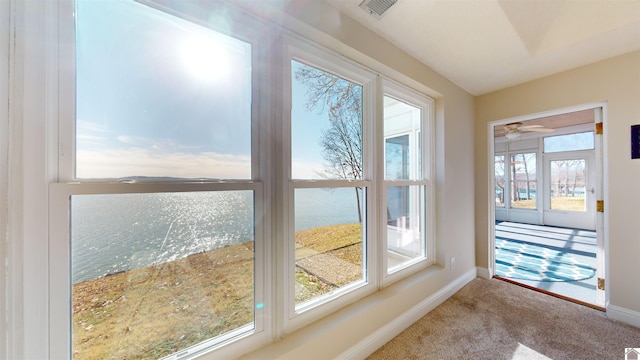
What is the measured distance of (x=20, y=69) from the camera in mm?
786

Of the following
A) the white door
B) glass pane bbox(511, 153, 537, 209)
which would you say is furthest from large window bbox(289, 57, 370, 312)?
glass pane bbox(511, 153, 537, 209)

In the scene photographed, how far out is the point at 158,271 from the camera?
105 cm

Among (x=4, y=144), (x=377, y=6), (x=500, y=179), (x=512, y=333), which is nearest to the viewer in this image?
(x=4, y=144)

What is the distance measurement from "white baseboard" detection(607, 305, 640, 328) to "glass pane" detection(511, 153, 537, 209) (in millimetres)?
5500

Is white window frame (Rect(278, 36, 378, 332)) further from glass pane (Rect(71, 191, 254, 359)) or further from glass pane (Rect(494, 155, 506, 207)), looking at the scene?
glass pane (Rect(494, 155, 506, 207))

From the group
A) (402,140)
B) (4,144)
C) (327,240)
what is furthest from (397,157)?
(4,144)

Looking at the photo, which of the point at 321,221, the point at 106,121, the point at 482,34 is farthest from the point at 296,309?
the point at 482,34

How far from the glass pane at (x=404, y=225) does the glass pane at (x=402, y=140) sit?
168 mm

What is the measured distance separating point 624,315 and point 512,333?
3.70 feet

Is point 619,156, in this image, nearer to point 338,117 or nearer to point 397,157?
point 397,157

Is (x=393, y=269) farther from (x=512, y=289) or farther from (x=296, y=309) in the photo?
(x=512, y=289)

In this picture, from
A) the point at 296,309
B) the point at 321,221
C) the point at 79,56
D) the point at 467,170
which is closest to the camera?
the point at 79,56

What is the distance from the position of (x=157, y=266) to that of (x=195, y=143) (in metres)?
0.61

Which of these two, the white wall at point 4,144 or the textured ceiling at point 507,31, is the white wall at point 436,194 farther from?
the textured ceiling at point 507,31
